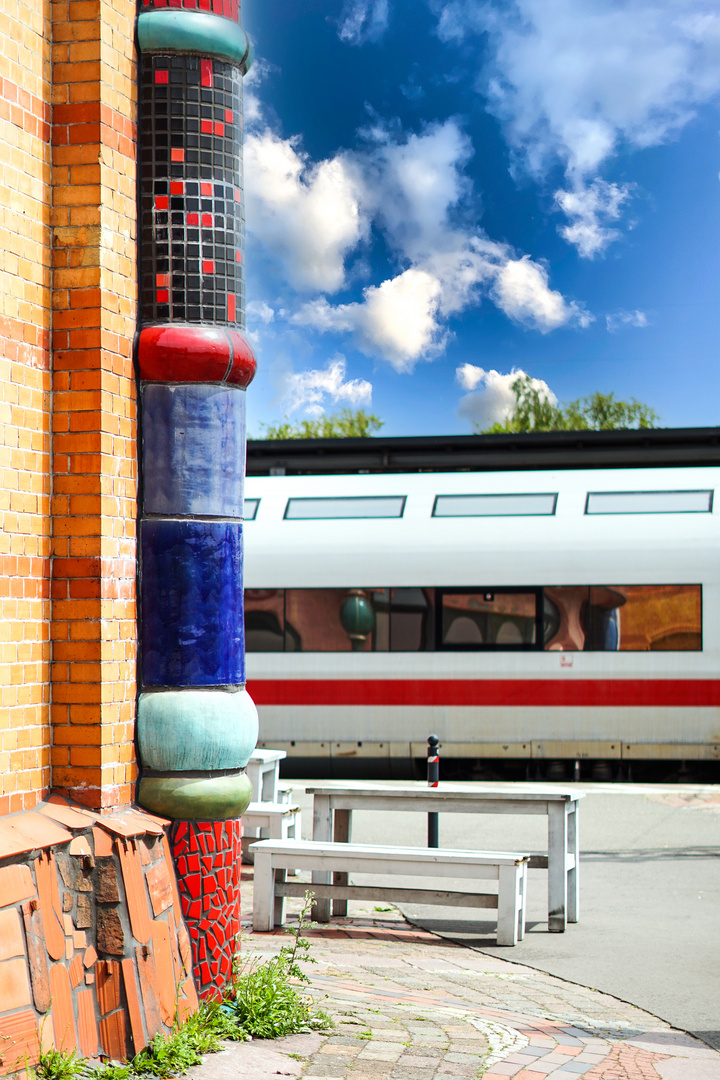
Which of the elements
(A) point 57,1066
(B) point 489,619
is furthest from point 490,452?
(A) point 57,1066

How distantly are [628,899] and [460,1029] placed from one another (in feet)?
12.7

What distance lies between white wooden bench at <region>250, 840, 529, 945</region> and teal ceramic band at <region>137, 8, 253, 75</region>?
4697 millimetres

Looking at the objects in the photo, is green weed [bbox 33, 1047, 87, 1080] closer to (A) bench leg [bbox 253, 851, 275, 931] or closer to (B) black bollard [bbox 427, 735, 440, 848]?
(A) bench leg [bbox 253, 851, 275, 931]

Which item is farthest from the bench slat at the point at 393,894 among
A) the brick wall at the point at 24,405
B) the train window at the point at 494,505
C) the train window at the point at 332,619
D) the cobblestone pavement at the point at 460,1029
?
the train window at the point at 494,505

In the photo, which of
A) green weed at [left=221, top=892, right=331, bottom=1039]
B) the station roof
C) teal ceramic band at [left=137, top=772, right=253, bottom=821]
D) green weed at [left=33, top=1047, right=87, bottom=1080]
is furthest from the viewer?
the station roof

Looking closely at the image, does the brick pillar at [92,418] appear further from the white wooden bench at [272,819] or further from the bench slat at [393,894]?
the white wooden bench at [272,819]

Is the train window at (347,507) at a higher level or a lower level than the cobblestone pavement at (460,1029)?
higher

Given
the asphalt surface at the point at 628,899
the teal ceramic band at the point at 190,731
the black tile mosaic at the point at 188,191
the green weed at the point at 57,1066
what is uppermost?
the black tile mosaic at the point at 188,191

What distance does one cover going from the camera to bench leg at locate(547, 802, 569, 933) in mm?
8062

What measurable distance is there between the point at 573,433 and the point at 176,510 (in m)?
14.6

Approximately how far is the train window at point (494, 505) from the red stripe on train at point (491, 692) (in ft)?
6.91

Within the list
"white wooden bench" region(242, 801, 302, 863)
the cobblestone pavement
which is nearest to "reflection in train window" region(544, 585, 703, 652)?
"white wooden bench" region(242, 801, 302, 863)

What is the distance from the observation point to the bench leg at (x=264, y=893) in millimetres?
7883

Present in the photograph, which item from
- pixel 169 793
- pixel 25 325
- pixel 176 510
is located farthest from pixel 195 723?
pixel 25 325
